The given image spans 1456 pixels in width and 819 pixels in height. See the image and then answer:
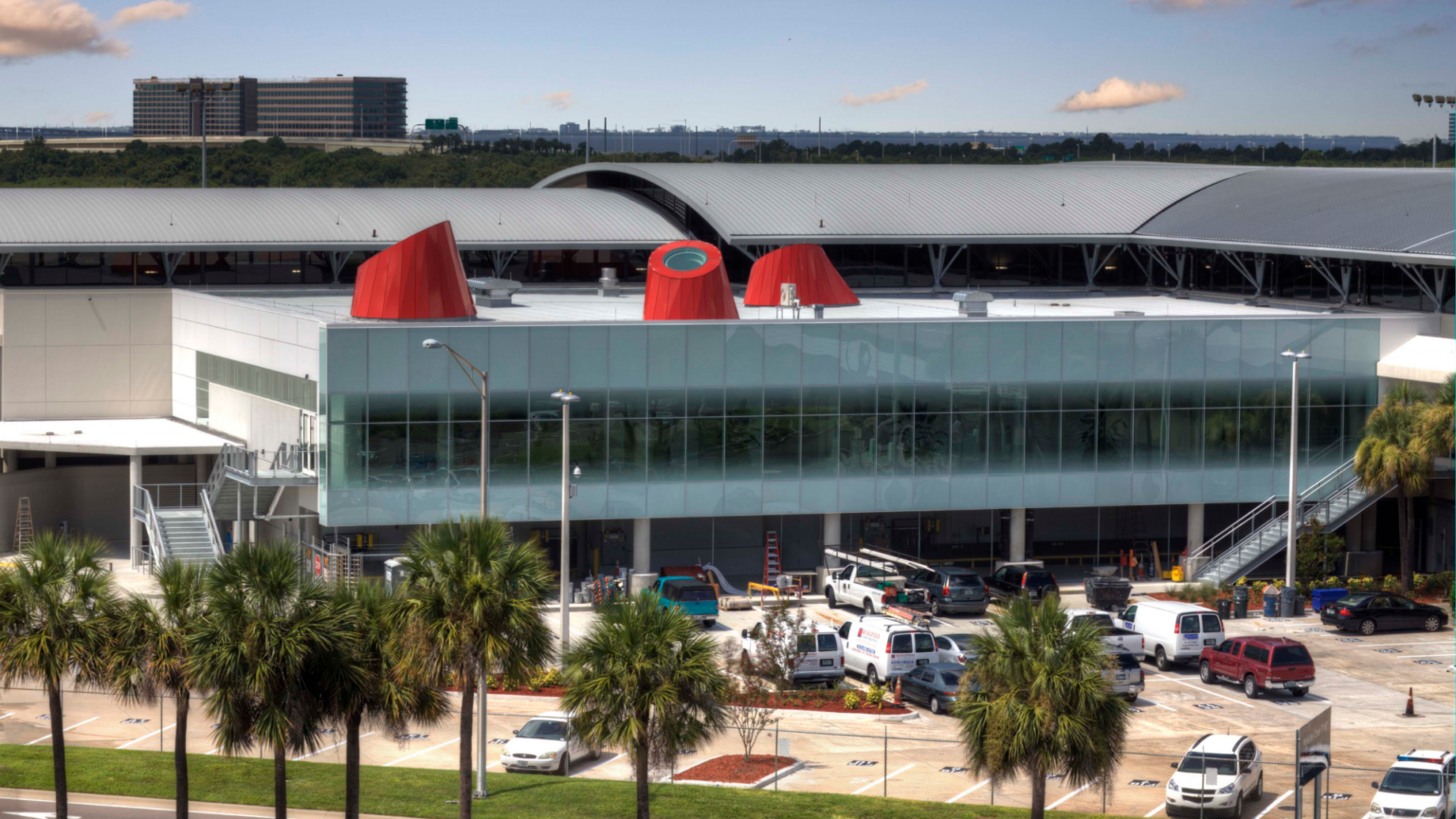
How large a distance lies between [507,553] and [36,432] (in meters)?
37.6

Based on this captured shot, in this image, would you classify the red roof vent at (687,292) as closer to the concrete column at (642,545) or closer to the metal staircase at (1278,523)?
the concrete column at (642,545)

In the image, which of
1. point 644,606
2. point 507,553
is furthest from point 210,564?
point 644,606

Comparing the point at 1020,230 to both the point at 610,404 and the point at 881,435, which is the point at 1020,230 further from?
the point at 610,404

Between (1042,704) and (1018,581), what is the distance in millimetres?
26861

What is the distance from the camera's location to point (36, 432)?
2469 inches

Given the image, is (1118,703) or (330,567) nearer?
(1118,703)

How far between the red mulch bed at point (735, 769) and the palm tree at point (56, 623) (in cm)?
1167

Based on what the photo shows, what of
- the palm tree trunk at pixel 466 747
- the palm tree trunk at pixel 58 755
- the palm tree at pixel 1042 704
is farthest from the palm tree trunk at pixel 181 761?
the palm tree at pixel 1042 704

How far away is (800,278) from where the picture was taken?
2520 inches

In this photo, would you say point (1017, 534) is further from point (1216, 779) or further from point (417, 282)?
point (1216, 779)

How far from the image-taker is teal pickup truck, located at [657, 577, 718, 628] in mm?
51094

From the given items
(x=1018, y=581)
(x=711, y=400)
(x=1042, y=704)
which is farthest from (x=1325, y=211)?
(x=1042, y=704)

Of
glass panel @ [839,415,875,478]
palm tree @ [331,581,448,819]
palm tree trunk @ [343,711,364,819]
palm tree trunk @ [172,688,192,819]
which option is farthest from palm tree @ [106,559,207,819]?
glass panel @ [839,415,875,478]

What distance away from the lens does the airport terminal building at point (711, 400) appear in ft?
178
